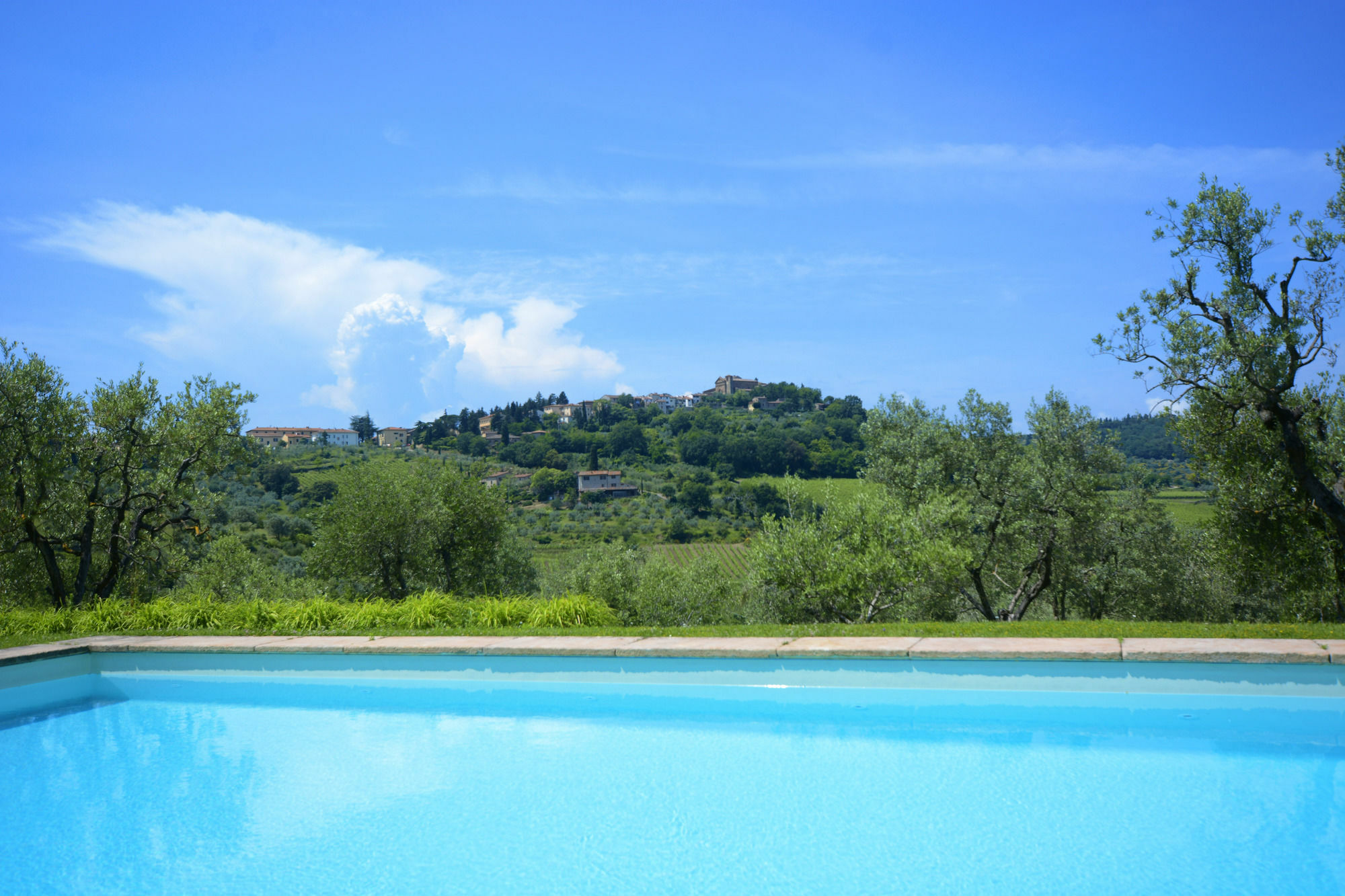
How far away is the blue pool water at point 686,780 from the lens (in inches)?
170

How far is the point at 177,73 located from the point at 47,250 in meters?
6.48

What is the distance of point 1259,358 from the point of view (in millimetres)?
10984

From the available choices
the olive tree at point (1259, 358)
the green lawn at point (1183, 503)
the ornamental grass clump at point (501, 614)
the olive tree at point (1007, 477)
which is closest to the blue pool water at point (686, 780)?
the ornamental grass clump at point (501, 614)

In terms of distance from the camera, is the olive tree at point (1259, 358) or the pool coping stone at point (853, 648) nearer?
the pool coping stone at point (853, 648)

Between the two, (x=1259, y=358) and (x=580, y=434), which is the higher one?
(x=580, y=434)

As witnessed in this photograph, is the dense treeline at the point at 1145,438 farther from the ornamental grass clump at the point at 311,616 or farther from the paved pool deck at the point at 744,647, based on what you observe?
the ornamental grass clump at the point at 311,616

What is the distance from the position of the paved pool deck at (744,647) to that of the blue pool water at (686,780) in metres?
0.15

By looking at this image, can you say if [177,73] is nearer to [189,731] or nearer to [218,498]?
[218,498]

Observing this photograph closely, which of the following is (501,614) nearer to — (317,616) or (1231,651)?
(317,616)

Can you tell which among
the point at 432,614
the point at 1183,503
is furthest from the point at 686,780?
the point at 1183,503

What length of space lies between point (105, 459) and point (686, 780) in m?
12.5

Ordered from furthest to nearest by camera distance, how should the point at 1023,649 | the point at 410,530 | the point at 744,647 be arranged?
the point at 410,530 → the point at 744,647 → the point at 1023,649

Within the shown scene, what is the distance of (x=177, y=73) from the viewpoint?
14.7 m

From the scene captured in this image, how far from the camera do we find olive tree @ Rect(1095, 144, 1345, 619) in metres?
11.2
